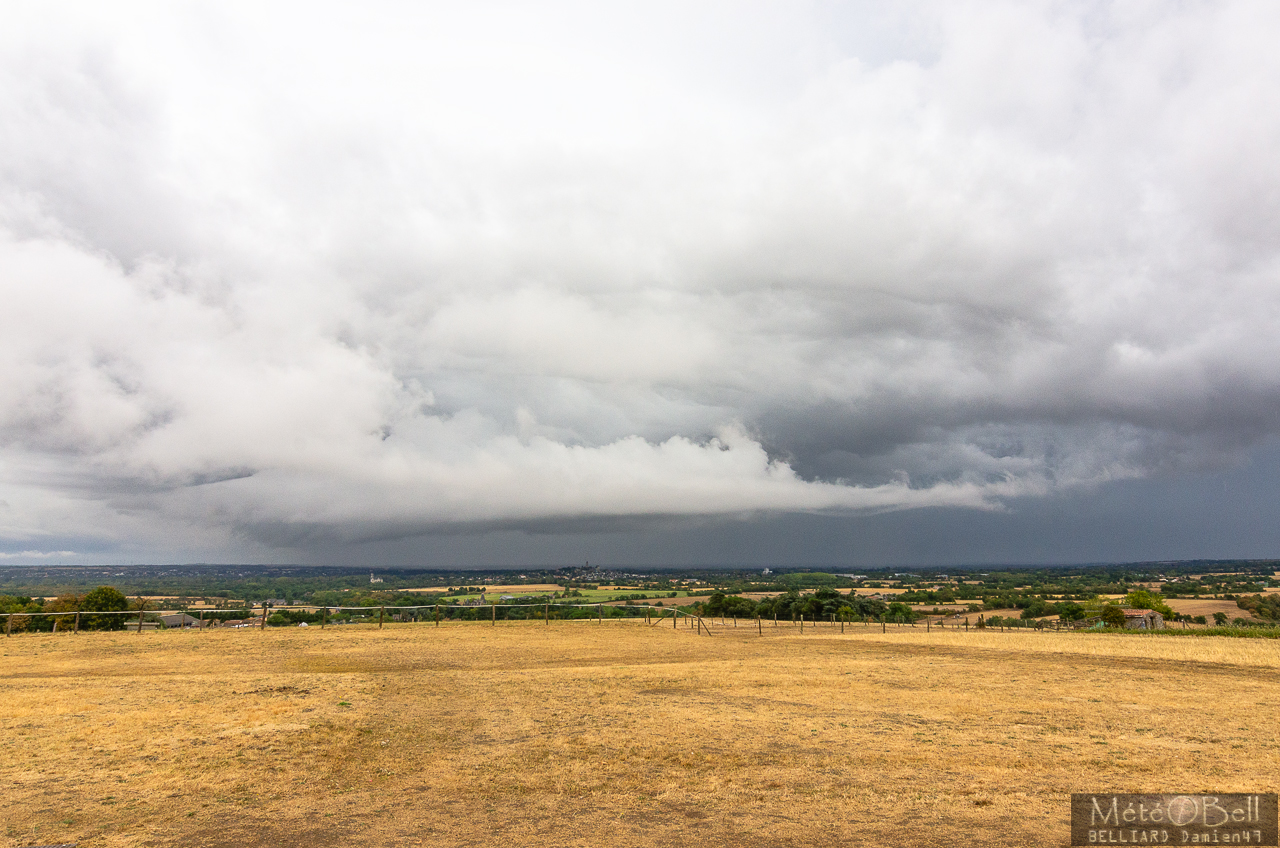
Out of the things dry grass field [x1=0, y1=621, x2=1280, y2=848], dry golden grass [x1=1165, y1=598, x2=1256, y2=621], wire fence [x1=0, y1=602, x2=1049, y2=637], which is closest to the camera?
dry grass field [x1=0, y1=621, x2=1280, y2=848]

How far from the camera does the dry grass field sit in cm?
1009

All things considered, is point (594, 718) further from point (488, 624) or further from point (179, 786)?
point (488, 624)

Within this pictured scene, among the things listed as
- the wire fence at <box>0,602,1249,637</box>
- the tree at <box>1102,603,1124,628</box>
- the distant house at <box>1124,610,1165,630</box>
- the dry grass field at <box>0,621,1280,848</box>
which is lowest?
the distant house at <box>1124,610,1165,630</box>

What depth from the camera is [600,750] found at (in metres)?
14.1

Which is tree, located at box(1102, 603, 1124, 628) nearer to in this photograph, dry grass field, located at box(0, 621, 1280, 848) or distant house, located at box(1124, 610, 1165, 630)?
distant house, located at box(1124, 610, 1165, 630)

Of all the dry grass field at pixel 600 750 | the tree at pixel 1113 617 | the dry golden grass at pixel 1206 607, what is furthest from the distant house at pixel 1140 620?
the dry grass field at pixel 600 750

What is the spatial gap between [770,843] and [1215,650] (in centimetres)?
3870

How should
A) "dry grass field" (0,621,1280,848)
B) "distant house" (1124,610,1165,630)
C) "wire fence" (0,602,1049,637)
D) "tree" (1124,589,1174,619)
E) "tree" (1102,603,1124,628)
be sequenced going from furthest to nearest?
"tree" (1124,589,1174,619) → "distant house" (1124,610,1165,630) → "tree" (1102,603,1124,628) → "wire fence" (0,602,1049,637) → "dry grass field" (0,621,1280,848)

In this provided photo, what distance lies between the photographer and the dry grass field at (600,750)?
33.1ft

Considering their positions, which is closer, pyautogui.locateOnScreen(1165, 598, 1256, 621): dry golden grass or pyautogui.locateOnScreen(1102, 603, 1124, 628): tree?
pyautogui.locateOnScreen(1102, 603, 1124, 628): tree

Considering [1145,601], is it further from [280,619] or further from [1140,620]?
[280,619]

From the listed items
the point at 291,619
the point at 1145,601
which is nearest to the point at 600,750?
the point at 291,619

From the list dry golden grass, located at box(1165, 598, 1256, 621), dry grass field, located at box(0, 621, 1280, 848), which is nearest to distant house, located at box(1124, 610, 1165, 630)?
dry golden grass, located at box(1165, 598, 1256, 621)

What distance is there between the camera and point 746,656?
3241 centimetres
